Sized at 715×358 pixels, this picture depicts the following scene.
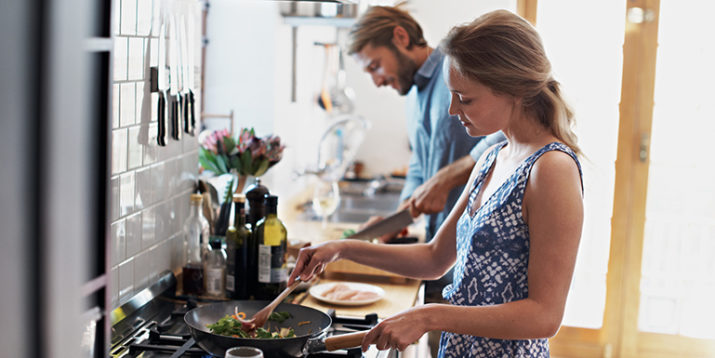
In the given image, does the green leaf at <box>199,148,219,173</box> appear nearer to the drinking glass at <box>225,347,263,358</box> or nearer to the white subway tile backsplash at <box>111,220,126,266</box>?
the white subway tile backsplash at <box>111,220,126,266</box>

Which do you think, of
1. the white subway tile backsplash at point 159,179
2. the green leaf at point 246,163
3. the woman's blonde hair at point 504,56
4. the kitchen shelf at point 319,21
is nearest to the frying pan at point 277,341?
the white subway tile backsplash at point 159,179

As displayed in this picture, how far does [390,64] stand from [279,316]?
4.26 ft

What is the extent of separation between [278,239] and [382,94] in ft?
11.2

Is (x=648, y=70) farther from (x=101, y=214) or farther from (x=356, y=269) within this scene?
(x=101, y=214)

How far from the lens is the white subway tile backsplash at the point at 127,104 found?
5.58 feet

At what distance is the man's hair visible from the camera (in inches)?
A: 105

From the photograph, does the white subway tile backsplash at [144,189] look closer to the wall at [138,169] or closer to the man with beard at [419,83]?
the wall at [138,169]

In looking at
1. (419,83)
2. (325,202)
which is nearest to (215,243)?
(419,83)

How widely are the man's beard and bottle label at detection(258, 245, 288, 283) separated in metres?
1.04

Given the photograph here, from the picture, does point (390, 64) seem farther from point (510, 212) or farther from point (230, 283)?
point (510, 212)

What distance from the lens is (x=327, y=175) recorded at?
3.49 metres

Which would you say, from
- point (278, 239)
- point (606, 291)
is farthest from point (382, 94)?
point (278, 239)

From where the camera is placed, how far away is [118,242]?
1.71 meters

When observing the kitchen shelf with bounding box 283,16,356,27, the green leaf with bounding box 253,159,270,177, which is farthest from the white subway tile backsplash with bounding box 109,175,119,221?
the kitchen shelf with bounding box 283,16,356,27
